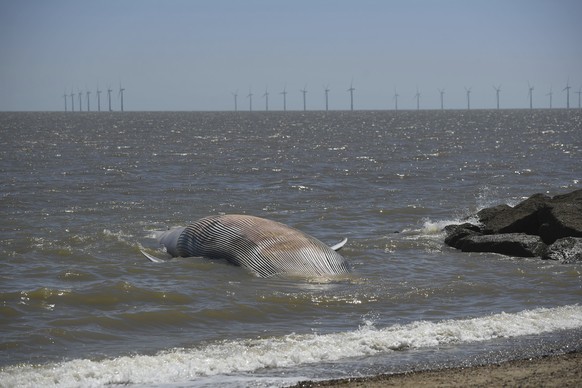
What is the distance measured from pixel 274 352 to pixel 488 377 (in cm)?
243

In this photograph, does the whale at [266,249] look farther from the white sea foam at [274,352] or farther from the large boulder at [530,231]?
the large boulder at [530,231]

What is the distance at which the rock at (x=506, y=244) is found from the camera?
59.1ft

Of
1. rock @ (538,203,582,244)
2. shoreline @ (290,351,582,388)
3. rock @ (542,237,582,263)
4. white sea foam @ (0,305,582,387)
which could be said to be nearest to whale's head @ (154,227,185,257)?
white sea foam @ (0,305,582,387)

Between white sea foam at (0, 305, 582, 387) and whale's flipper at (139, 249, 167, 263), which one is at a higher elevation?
whale's flipper at (139, 249, 167, 263)

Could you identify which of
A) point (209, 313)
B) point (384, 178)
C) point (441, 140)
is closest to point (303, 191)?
point (384, 178)

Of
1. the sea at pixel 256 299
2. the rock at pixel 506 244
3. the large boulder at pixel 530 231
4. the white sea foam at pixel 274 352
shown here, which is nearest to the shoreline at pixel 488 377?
the sea at pixel 256 299

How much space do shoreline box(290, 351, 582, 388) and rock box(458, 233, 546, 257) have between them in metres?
8.25

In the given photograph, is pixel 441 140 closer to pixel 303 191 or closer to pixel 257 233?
pixel 303 191

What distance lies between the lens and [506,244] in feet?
60.0

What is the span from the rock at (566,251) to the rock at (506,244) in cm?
34

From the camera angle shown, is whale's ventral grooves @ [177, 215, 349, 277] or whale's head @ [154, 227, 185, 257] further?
whale's head @ [154, 227, 185, 257]

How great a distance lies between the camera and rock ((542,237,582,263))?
17.1 metres

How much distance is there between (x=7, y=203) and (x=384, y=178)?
15.5 meters

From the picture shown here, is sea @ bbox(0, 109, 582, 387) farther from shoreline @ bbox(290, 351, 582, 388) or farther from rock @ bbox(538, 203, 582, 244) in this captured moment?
rock @ bbox(538, 203, 582, 244)
